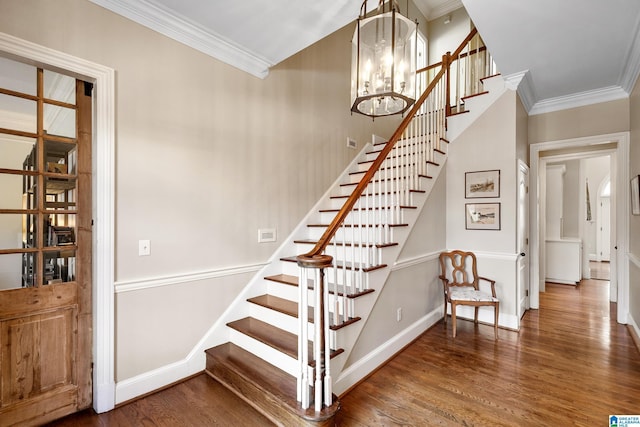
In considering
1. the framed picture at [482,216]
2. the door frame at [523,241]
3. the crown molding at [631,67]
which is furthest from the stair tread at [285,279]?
the crown molding at [631,67]

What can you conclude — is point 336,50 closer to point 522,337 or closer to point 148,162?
point 148,162

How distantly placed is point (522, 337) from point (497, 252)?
38.2 inches

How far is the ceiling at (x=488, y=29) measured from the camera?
89.4 inches

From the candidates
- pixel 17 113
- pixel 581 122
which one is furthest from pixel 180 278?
pixel 581 122

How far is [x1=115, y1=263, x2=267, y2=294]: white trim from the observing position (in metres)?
2.17

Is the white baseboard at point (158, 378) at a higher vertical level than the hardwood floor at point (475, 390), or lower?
higher

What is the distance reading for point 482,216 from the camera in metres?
3.79

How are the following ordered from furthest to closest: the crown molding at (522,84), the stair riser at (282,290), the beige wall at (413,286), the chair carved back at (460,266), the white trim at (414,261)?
1. the chair carved back at (460,266)
2. the crown molding at (522,84)
3. the white trim at (414,261)
4. the stair riser at (282,290)
5. the beige wall at (413,286)

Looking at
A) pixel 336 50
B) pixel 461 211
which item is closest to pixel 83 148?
pixel 336 50

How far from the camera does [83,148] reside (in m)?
2.09

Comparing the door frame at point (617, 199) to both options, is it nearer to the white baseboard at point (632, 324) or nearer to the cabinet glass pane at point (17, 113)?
the white baseboard at point (632, 324)

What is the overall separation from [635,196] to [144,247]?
15.5 ft

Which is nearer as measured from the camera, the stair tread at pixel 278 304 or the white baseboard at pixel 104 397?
the white baseboard at pixel 104 397

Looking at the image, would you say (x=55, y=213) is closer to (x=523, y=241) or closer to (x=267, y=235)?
(x=267, y=235)
